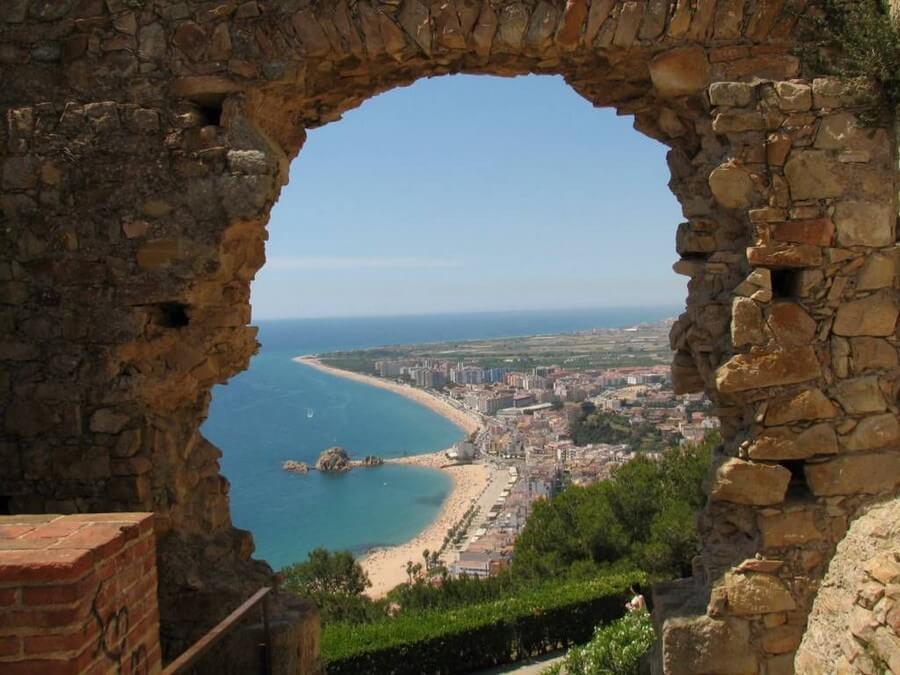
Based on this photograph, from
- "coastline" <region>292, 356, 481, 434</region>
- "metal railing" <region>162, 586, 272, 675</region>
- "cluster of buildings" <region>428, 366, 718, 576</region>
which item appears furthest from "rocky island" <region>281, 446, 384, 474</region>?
"metal railing" <region>162, 586, 272, 675</region>

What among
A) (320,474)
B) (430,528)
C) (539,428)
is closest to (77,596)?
(430,528)

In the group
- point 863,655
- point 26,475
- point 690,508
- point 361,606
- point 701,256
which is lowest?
point 361,606

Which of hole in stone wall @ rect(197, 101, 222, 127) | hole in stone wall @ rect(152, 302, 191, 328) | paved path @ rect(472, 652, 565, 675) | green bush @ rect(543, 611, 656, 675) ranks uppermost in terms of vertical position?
hole in stone wall @ rect(197, 101, 222, 127)

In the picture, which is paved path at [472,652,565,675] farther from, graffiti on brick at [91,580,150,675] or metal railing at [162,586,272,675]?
graffiti on brick at [91,580,150,675]

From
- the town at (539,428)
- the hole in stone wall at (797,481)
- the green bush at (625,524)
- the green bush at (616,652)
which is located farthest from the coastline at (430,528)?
the hole in stone wall at (797,481)

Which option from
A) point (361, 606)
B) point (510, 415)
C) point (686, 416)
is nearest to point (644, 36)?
point (361, 606)

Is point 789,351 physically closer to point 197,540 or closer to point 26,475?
point 197,540
